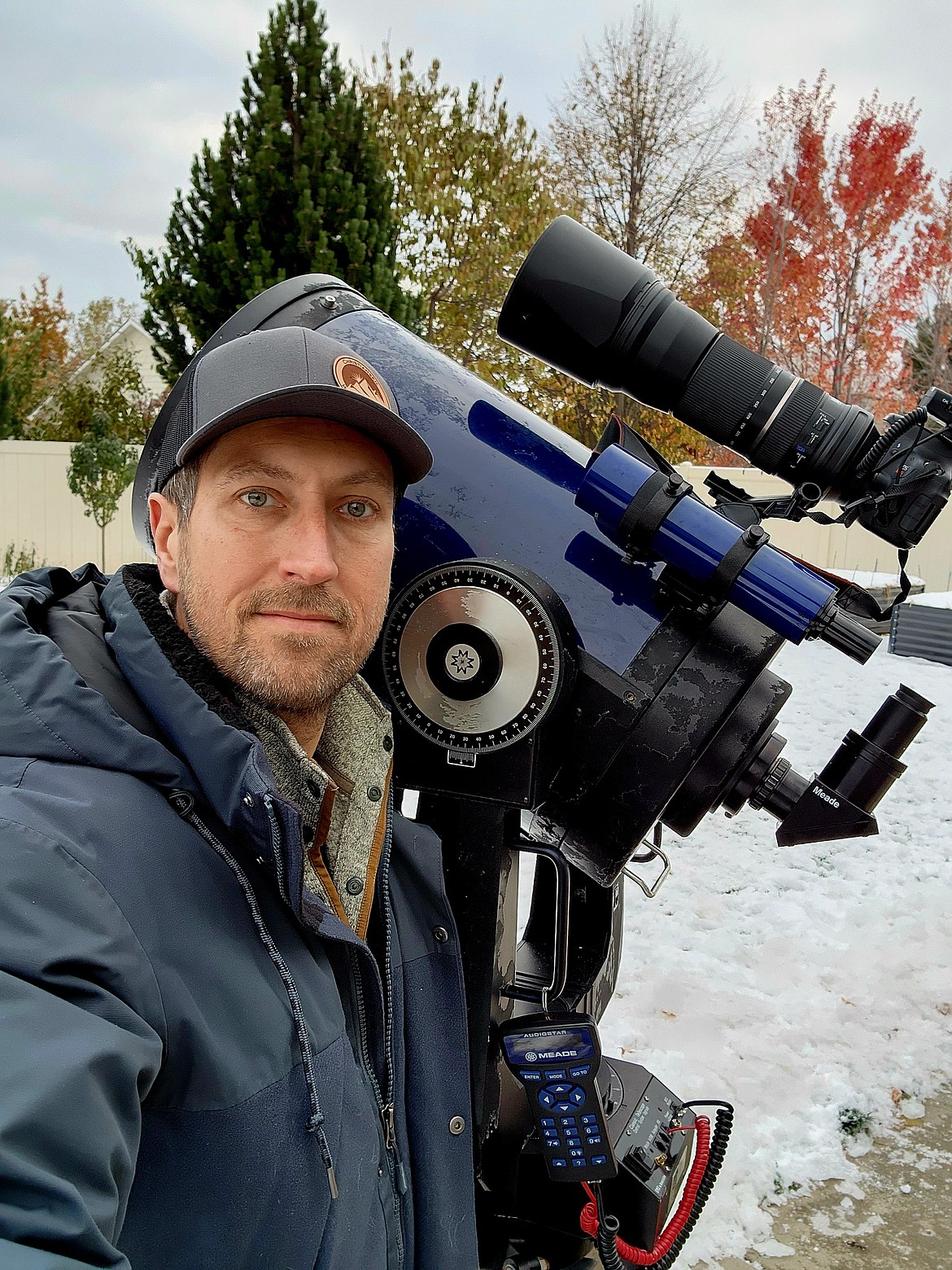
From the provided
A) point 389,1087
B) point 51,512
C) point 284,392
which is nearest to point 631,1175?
point 389,1087

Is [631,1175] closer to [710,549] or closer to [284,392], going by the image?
[710,549]

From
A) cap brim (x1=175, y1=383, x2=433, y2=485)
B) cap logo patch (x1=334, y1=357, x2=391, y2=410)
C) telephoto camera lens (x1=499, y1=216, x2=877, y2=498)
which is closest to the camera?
cap brim (x1=175, y1=383, x2=433, y2=485)

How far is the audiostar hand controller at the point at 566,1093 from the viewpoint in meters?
1.82

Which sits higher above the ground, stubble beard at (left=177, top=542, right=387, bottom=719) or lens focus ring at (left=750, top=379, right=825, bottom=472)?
lens focus ring at (left=750, top=379, right=825, bottom=472)

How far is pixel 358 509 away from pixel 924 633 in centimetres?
823

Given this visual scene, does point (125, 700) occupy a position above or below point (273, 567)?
below

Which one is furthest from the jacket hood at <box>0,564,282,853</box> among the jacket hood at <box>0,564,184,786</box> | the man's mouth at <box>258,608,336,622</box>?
the man's mouth at <box>258,608,336,622</box>

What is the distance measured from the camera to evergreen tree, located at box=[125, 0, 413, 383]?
8203mm

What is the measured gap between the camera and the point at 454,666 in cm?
176

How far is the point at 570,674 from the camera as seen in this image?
178cm

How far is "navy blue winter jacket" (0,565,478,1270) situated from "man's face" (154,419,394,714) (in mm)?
57

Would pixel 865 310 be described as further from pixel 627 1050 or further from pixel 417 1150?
pixel 417 1150

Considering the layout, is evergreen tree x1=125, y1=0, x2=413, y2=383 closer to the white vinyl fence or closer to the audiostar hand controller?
the white vinyl fence

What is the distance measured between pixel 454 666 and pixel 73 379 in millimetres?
28019
